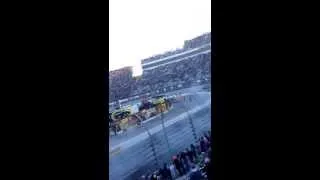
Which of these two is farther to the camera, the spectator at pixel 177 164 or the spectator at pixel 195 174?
the spectator at pixel 177 164

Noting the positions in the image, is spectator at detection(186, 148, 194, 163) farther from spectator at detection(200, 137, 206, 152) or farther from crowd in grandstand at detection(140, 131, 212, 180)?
spectator at detection(200, 137, 206, 152)

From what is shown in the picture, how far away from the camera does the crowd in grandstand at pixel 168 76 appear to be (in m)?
1.76

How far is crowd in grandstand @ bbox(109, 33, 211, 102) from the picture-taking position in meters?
1.76

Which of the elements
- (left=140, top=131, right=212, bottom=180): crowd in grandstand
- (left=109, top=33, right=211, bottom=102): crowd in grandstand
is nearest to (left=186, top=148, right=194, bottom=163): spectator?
(left=140, top=131, right=212, bottom=180): crowd in grandstand

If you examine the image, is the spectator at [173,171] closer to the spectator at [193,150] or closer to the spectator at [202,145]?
the spectator at [193,150]

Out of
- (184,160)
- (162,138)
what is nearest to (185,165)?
(184,160)

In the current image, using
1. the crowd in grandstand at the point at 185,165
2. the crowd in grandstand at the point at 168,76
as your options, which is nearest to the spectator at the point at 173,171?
the crowd in grandstand at the point at 185,165

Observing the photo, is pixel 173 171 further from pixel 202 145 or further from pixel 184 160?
pixel 202 145

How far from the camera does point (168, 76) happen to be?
2.20 m
